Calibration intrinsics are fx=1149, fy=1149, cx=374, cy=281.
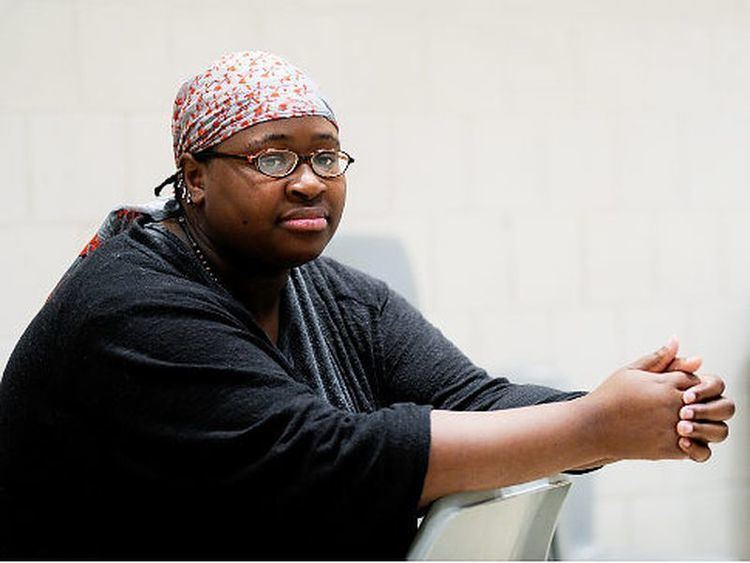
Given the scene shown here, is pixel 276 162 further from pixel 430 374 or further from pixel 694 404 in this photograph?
pixel 694 404

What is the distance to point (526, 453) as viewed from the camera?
1282mm

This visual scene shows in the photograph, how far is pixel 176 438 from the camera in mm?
1236

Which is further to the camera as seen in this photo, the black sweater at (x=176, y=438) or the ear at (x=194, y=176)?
the ear at (x=194, y=176)

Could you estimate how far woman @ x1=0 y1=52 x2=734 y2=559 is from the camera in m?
1.22

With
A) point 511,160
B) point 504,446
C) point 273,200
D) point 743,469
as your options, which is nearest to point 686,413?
point 504,446

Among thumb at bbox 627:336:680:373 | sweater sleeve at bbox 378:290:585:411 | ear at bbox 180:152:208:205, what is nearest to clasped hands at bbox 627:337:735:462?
thumb at bbox 627:336:680:373

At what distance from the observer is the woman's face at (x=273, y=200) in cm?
144

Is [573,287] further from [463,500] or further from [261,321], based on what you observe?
[463,500]

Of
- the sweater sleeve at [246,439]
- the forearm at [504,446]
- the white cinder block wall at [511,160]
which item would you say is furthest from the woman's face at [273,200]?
the white cinder block wall at [511,160]

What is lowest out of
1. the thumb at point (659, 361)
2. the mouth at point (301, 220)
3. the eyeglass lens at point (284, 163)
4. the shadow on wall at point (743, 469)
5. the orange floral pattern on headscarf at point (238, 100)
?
the shadow on wall at point (743, 469)

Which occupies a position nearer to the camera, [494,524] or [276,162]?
[494,524]

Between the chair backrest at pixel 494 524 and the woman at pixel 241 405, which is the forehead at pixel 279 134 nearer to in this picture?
the woman at pixel 241 405

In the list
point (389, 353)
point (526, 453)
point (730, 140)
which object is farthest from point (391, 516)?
point (730, 140)

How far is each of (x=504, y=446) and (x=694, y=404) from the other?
0.26 m
